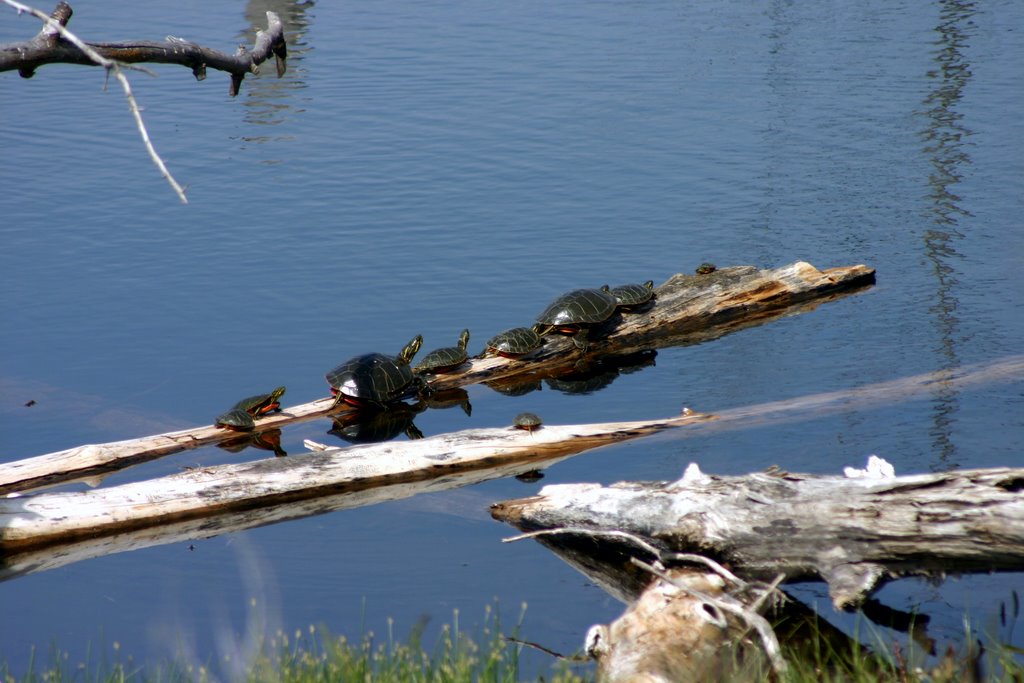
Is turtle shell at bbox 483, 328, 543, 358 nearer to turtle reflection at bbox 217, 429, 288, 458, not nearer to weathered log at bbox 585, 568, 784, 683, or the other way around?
turtle reflection at bbox 217, 429, 288, 458

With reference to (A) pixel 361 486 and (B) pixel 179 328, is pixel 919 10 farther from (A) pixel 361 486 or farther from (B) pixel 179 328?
(A) pixel 361 486

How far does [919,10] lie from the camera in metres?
22.4

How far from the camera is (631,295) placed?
32.0ft

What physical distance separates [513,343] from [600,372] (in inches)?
38.3

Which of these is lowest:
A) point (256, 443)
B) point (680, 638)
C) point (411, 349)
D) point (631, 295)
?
point (680, 638)

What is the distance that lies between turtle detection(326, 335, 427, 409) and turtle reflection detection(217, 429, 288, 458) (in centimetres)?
58

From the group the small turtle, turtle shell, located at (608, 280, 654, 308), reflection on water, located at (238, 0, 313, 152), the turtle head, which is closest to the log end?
the small turtle

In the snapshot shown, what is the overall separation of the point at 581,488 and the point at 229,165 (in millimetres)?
10729

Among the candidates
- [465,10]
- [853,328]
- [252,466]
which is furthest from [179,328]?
[465,10]

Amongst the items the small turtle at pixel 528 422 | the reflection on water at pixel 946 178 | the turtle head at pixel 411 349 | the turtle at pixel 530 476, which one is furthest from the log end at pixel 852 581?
the turtle head at pixel 411 349

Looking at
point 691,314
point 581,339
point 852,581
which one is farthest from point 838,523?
point 691,314

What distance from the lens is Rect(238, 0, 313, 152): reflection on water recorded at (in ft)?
59.8

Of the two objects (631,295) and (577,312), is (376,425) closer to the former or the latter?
(577,312)

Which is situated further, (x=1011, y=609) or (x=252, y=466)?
(x=252, y=466)
